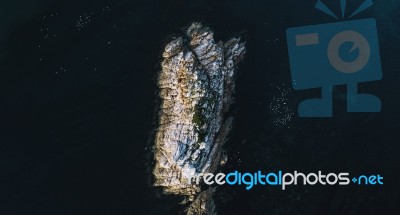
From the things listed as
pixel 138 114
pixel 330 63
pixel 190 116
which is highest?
pixel 330 63

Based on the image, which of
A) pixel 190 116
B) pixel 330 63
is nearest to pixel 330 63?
pixel 330 63

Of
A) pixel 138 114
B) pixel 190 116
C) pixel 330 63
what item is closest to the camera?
pixel 138 114

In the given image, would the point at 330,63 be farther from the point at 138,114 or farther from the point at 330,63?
the point at 138,114

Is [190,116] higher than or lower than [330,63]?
lower

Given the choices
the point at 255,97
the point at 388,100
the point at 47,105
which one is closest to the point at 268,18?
the point at 255,97

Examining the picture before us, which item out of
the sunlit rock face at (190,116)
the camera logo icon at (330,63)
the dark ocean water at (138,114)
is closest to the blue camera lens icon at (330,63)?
the camera logo icon at (330,63)

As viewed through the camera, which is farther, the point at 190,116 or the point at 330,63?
the point at 330,63

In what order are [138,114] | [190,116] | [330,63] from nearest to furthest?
[138,114] < [190,116] < [330,63]

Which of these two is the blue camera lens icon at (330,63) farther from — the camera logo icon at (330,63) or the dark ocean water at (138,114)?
the dark ocean water at (138,114)
